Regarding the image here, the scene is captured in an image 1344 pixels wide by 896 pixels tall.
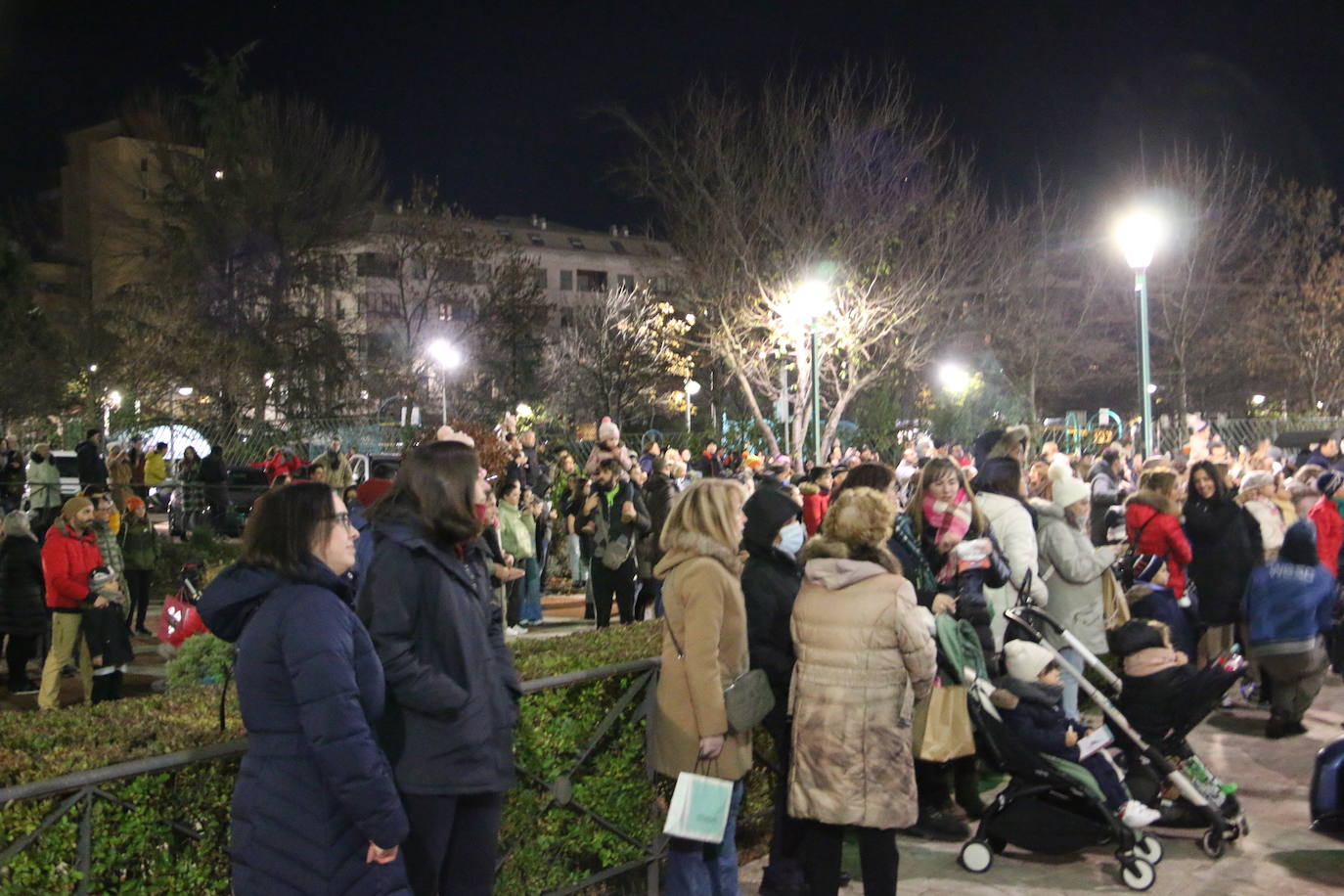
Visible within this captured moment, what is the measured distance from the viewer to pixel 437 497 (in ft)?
12.0

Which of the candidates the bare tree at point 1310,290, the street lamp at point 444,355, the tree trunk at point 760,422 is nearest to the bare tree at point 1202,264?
the bare tree at point 1310,290

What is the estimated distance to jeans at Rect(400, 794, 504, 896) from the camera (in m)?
3.54

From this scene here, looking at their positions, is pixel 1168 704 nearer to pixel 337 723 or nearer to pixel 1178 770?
pixel 1178 770

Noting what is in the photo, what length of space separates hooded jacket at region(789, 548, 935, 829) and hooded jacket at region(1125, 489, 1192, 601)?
4.72 metres

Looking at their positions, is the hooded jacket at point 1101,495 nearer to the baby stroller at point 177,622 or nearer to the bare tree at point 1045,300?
the baby stroller at point 177,622

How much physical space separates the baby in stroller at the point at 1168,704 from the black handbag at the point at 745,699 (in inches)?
103

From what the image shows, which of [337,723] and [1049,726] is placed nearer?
[337,723]

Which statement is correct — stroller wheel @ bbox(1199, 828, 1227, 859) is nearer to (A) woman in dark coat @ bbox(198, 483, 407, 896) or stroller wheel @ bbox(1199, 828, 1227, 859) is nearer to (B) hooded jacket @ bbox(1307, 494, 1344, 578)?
(A) woman in dark coat @ bbox(198, 483, 407, 896)

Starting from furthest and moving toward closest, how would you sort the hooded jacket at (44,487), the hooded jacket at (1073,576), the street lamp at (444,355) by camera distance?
the street lamp at (444,355)
the hooded jacket at (44,487)
the hooded jacket at (1073,576)

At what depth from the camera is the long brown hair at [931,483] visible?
645 cm

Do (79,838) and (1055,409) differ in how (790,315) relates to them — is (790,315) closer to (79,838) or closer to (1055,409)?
(79,838)

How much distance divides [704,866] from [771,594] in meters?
1.13

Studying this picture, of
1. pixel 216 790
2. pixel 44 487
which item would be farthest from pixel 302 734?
pixel 44 487

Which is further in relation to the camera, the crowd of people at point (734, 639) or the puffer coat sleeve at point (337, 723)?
the crowd of people at point (734, 639)
